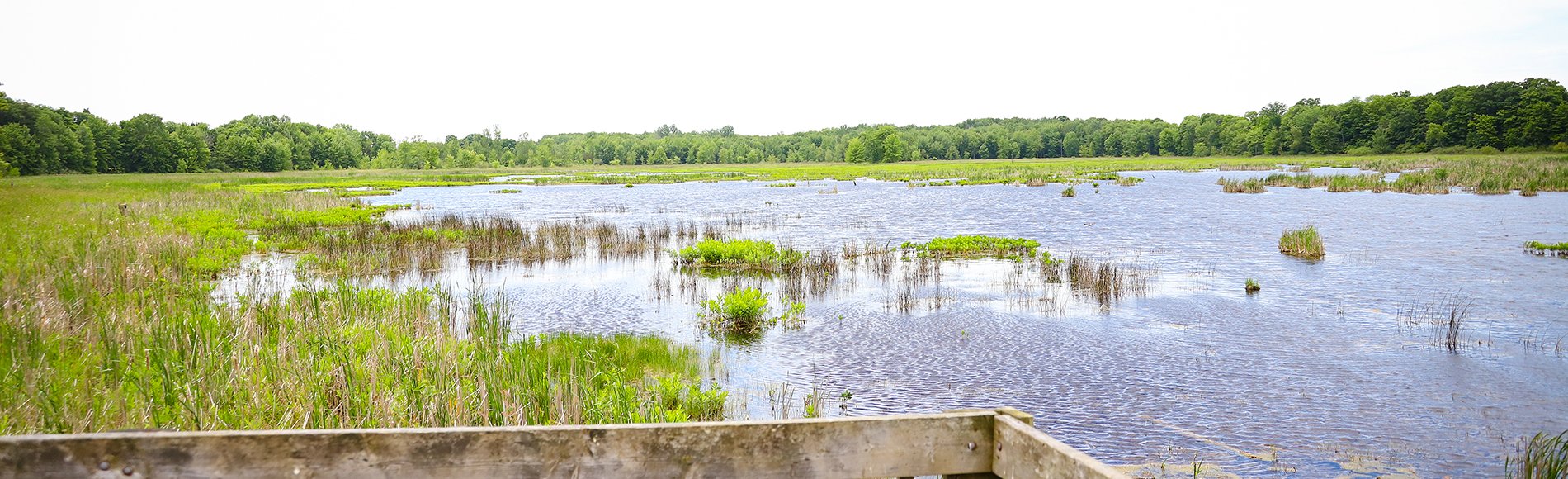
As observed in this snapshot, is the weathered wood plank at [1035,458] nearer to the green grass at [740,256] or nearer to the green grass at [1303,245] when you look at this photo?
the green grass at [740,256]

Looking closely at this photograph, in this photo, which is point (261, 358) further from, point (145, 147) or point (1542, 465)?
point (145, 147)

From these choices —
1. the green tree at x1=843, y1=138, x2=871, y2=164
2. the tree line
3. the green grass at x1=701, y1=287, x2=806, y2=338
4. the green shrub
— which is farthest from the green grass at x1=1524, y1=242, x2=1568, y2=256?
the green tree at x1=843, y1=138, x2=871, y2=164

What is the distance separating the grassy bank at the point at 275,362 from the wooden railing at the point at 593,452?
10.3ft

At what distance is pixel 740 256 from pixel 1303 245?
13939mm

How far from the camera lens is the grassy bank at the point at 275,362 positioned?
6793mm

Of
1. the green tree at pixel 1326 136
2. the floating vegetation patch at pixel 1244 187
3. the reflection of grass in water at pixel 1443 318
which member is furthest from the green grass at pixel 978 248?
the green tree at pixel 1326 136

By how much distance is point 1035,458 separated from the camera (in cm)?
347

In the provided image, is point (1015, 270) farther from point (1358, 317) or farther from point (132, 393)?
point (132, 393)

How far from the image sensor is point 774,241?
26.5 m

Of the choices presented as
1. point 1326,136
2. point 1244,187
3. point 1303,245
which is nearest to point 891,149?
point 1326,136

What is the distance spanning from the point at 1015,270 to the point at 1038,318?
5.34m

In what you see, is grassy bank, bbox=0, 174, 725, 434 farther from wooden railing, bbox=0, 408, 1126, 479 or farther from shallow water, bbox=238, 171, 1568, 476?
wooden railing, bbox=0, 408, 1126, 479

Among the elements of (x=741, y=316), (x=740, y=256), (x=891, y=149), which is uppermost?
(x=891, y=149)

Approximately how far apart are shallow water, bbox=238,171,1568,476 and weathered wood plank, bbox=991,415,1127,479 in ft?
17.9
